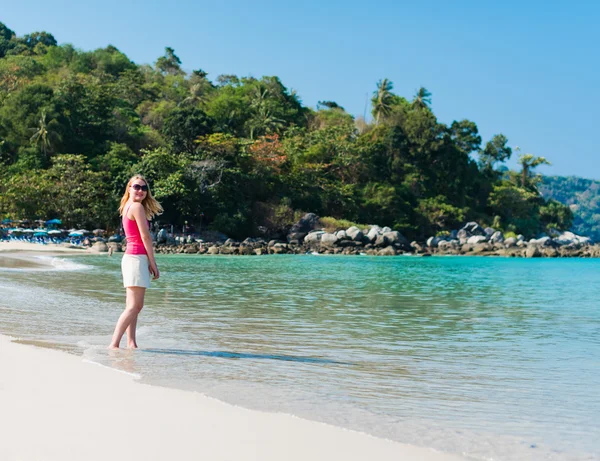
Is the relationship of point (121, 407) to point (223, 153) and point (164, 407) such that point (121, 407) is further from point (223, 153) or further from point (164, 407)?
point (223, 153)

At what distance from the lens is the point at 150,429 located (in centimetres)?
340

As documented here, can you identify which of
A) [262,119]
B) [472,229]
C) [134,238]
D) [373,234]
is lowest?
[134,238]

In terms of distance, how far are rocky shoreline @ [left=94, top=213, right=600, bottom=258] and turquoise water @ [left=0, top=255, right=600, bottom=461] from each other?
82.0 feet

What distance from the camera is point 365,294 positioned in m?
14.3

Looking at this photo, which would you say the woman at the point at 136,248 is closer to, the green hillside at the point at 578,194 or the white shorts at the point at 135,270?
the white shorts at the point at 135,270

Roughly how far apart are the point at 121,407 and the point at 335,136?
55212 millimetres

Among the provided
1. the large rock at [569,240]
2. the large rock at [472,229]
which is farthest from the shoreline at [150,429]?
the large rock at [569,240]

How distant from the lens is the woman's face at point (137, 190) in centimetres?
575

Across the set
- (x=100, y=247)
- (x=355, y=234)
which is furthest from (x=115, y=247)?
(x=355, y=234)

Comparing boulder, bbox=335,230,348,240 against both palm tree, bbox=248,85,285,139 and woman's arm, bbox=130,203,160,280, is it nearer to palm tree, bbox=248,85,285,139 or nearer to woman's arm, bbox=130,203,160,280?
palm tree, bbox=248,85,285,139

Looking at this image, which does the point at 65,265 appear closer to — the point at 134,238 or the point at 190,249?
the point at 134,238

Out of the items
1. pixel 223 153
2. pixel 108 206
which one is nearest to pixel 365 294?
pixel 108 206

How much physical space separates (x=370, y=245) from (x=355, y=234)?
4.21 ft

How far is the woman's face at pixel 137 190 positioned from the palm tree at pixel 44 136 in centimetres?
4354
